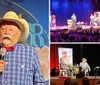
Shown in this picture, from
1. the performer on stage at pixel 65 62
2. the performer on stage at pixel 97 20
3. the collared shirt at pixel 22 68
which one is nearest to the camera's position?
the collared shirt at pixel 22 68

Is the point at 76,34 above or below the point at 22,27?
above

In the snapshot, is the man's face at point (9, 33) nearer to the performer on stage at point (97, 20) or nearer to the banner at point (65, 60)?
the banner at point (65, 60)

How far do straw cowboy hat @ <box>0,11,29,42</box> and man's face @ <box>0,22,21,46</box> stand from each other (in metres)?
0.03

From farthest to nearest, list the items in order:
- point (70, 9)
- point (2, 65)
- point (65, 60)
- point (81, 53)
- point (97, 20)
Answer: point (81, 53) < point (70, 9) < point (97, 20) < point (65, 60) < point (2, 65)

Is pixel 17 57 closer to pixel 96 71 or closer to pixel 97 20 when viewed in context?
pixel 97 20

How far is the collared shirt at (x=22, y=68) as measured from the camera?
1955 millimetres

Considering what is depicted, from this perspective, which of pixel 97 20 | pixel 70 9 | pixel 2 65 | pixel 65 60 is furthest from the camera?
pixel 70 9

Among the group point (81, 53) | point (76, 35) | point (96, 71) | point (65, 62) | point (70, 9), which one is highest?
point (70, 9)

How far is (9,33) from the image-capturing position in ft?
6.55

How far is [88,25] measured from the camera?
7.69 metres

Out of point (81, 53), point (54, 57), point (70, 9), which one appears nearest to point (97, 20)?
point (70, 9)

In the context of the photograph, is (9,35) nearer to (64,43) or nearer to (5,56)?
(5,56)

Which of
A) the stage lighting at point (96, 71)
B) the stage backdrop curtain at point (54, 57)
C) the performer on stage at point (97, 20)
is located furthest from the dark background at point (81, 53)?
the performer on stage at point (97, 20)

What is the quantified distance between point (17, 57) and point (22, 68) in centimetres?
9
